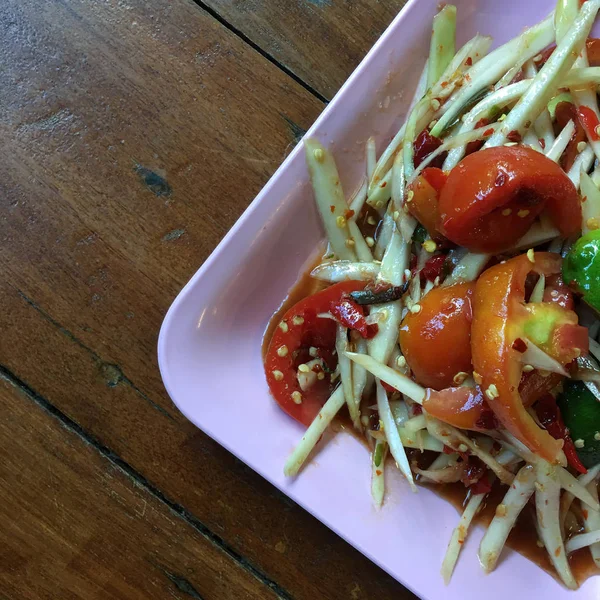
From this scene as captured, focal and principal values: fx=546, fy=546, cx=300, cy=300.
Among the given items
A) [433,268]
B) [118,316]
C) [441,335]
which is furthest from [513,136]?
[118,316]

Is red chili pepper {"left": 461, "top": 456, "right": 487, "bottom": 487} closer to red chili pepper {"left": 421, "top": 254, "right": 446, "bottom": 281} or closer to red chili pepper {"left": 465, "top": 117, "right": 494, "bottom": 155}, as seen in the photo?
red chili pepper {"left": 421, "top": 254, "right": 446, "bottom": 281}

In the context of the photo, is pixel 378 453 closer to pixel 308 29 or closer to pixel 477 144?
pixel 477 144

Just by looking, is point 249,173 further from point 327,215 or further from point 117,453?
point 117,453

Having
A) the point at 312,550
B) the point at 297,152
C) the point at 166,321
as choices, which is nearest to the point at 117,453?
the point at 166,321

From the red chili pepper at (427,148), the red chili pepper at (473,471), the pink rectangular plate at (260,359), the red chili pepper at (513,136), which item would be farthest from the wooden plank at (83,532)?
the red chili pepper at (513,136)

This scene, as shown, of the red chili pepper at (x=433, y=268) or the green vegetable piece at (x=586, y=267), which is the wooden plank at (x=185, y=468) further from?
the green vegetable piece at (x=586, y=267)

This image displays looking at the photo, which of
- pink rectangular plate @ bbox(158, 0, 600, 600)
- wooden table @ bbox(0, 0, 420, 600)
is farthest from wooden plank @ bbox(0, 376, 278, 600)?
pink rectangular plate @ bbox(158, 0, 600, 600)

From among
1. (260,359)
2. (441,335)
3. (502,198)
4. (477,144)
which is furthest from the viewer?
(260,359)
